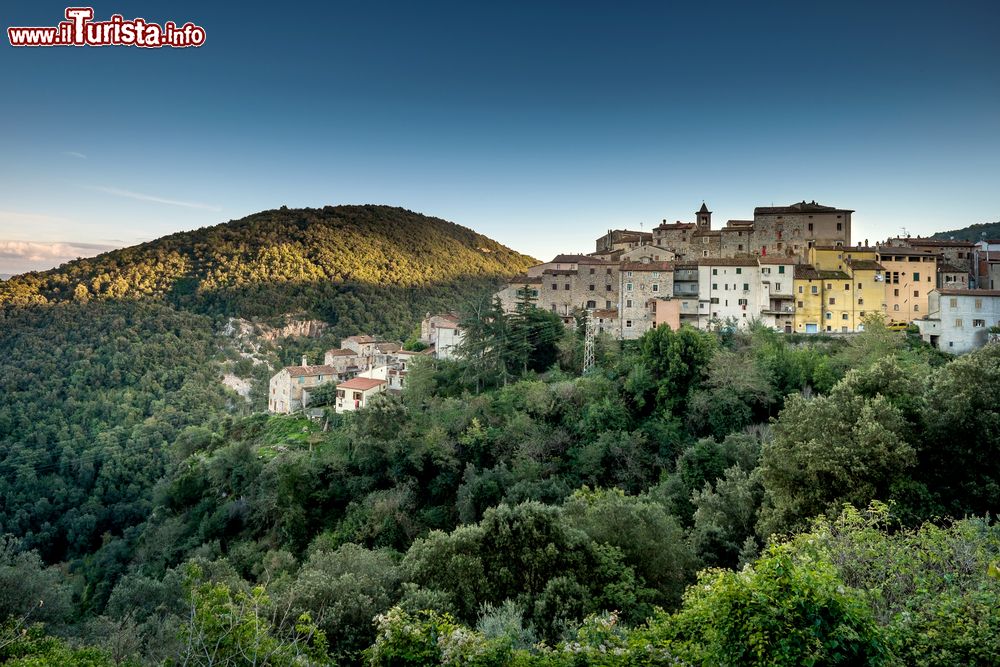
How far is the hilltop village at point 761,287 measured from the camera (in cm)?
4147

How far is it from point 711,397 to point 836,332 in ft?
54.8

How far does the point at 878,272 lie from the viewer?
41.4 meters

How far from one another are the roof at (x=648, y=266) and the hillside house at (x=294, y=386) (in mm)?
31290

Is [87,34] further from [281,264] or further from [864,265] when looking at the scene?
[281,264]

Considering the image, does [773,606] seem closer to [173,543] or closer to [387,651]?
[387,651]

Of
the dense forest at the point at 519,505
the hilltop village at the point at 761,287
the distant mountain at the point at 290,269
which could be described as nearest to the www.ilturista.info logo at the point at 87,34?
the dense forest at the point at 519,505

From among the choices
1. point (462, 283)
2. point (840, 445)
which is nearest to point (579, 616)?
point (840, 445)

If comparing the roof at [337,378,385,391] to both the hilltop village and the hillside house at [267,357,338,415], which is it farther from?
the hillside house at [267,357,338,415]

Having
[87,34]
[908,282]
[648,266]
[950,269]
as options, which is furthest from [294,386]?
[950,269]

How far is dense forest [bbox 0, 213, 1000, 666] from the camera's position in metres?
9.44

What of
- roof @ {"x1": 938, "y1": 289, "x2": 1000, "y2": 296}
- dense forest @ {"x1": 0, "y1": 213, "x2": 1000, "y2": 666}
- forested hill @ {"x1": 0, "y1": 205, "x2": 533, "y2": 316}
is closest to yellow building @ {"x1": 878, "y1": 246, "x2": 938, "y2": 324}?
roof @ {"x1": 938, "y1": 289, "x2": 1000, "y2": 296}

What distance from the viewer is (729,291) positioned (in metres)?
44.3

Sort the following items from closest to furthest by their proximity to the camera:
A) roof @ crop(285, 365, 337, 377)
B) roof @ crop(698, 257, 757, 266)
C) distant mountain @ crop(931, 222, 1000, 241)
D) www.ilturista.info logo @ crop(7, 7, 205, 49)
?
1. www.ilturista.info logo @ crop(7, 7, 205, 49)
2. roof @ crop(698, 257, 757, 266)
3. roof @ crop(285, 365, 337, 377)
4. distant mountain @ crop(931, 222, 1000, 241)

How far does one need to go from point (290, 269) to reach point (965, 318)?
100321 mm
